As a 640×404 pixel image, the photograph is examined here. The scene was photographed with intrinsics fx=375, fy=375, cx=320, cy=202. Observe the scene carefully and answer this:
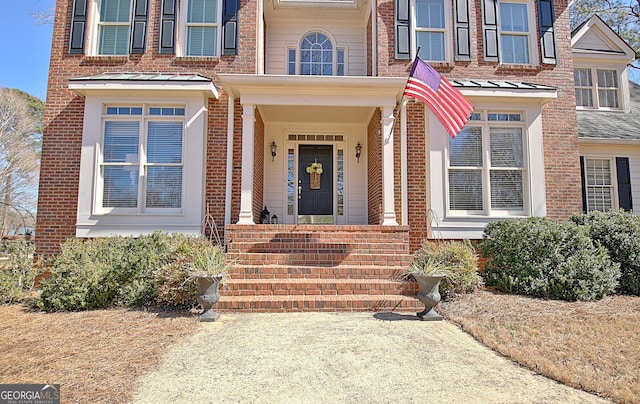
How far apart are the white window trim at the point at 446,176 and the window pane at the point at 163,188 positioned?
5.39 metres

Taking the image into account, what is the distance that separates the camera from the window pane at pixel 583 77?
1085cm

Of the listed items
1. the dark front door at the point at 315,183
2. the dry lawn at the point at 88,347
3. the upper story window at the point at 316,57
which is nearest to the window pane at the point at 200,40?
the upper story window at the point at 316,57

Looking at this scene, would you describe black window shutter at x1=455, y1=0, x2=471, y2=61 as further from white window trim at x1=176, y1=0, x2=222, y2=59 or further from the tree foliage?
the tree foliage

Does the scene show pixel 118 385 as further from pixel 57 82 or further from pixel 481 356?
pixel 57 82

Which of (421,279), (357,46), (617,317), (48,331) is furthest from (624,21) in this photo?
(48,331)

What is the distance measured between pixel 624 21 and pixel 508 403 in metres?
19.1

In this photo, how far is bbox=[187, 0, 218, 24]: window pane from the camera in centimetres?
863

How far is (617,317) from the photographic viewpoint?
16.0ft

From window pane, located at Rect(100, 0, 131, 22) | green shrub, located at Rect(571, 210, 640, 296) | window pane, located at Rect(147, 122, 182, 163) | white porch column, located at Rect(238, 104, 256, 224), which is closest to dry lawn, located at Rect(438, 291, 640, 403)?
green shrub, located at Rect(571, 210, 640, 296)

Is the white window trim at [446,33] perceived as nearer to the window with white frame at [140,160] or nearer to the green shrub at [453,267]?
the green shrub at [453,267]

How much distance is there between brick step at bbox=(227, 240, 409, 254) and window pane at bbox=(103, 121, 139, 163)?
3107 mm

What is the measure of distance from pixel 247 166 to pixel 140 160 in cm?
227

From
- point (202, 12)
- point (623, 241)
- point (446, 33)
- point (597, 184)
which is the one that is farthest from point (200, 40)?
point (597, 184)

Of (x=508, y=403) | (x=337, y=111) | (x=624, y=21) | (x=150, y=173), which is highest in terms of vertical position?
(x=624, y=21)
